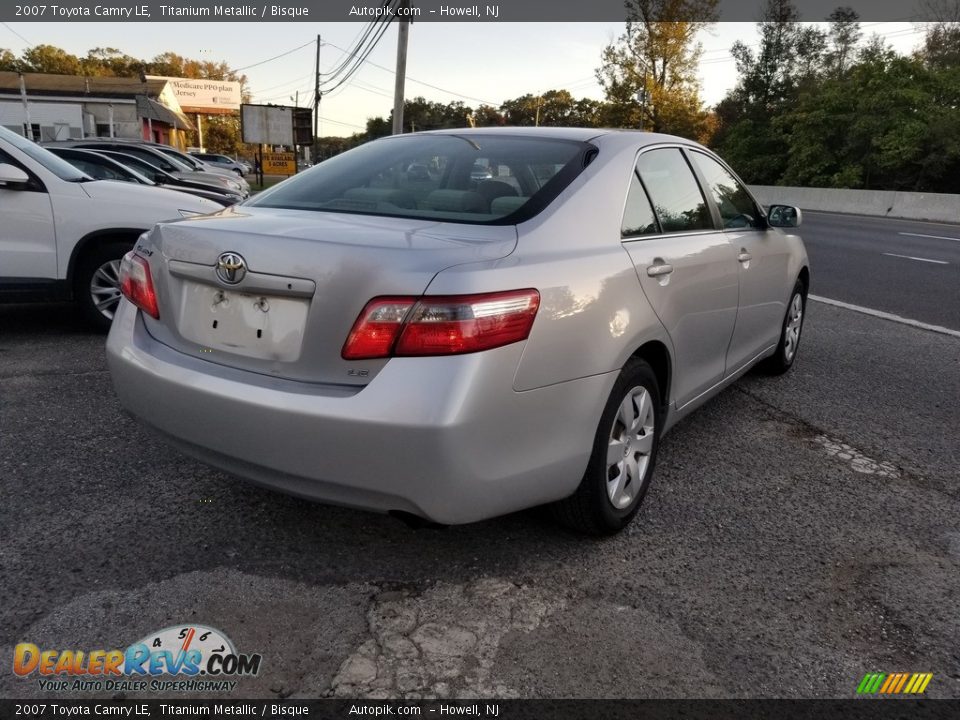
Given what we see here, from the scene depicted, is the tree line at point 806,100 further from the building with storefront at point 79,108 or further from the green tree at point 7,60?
the green tree at point 7,60

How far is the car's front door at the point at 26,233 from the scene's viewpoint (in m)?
5.60

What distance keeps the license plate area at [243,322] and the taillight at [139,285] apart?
0.81 feet

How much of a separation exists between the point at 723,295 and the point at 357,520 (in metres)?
2.02

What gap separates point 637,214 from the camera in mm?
3203

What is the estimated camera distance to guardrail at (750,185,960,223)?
25344 mm

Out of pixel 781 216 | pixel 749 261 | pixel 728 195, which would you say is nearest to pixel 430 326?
pixel 749 261

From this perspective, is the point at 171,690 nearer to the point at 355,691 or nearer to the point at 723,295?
the point at 355,691

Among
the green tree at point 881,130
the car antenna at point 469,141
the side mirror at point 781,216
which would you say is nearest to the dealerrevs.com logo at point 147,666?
the car antenna at point 469,141

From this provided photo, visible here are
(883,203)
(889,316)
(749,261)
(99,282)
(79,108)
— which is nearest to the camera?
(749,261)

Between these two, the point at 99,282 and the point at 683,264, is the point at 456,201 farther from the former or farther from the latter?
the point at 99,282

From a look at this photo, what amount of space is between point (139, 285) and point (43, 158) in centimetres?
376

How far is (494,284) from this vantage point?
7.70 ft

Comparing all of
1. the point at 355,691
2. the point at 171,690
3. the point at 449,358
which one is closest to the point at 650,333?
the point at 449,358

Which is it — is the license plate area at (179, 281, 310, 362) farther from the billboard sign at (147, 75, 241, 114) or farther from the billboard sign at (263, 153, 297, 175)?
the billboard sign at (147, 75, 241, 114)
